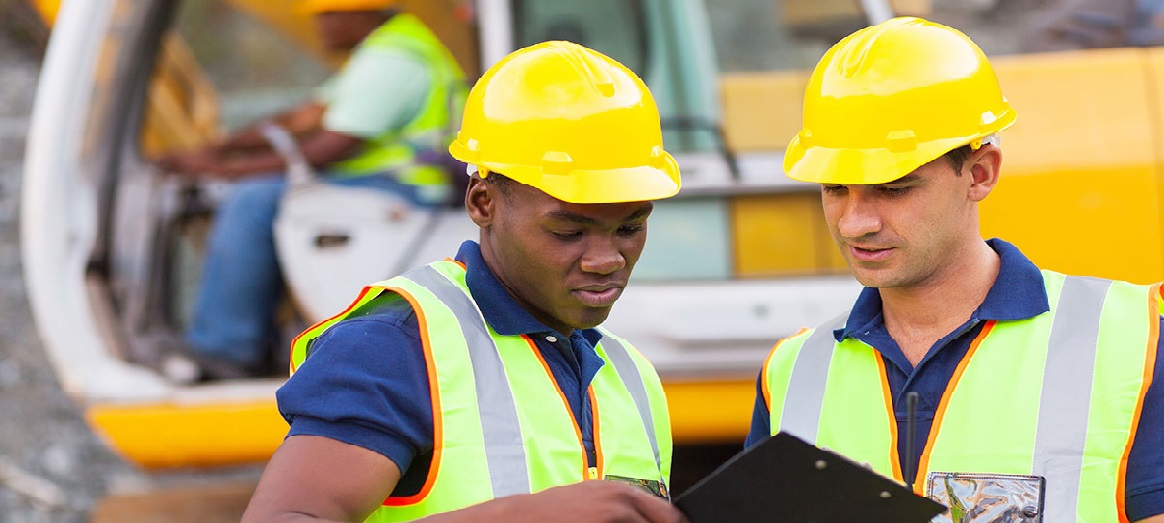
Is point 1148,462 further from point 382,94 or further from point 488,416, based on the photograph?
point 382,94

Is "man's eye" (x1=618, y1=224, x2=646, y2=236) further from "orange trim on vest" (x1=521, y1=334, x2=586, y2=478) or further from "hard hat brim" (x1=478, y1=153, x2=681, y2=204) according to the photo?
"orange trim on vest" (x1=521, y1=334, x2=586, y2=478)

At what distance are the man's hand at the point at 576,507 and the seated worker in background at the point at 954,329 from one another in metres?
0.58

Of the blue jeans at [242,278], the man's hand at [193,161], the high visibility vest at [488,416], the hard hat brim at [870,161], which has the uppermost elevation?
the hard hat brim at [870,161]

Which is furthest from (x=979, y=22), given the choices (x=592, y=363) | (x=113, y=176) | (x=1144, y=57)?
(x=592, y=363)

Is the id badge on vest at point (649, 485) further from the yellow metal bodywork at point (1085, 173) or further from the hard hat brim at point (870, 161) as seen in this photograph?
the yellow metal bodywork at point (1085, 173)

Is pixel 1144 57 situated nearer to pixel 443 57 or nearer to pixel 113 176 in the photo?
pixel 443 57

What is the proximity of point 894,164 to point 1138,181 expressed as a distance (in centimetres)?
248

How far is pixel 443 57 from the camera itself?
5621 millimetres

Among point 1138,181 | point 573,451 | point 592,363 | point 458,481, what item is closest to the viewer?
point 458,481

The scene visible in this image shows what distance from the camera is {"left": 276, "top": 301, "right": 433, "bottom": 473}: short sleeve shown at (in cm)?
205

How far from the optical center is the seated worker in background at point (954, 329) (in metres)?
2.39

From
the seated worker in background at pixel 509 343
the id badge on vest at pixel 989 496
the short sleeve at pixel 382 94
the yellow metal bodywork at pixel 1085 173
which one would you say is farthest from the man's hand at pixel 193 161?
the id badge on vest at pixel 989 496

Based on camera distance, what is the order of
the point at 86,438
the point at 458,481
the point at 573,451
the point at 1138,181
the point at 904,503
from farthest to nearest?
the point at 86,438, the point at 1138,181, the point at 573,451, the point at 458,481, the point at 904,503

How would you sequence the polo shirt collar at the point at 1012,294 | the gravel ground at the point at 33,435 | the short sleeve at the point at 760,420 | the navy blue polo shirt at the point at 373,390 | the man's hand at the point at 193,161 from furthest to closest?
the gravel ground at the point at 33,435 → the man's hand at the point at 193,161 → the short sleeve at the point at 760,420 → the polo shirt collar at the point at 1012,294 → the navy blue polo shirt at the point at 373,390
